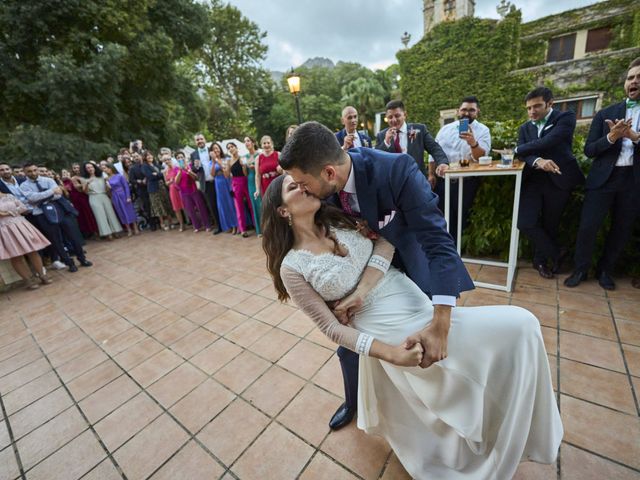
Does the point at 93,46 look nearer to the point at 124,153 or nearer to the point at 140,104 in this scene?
the point at 140,104

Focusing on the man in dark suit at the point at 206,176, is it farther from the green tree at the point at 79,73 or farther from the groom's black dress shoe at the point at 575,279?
the groom's black dress shoe at the point at 575,279

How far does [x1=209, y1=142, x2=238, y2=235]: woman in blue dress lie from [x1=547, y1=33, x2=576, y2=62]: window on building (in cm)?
2139

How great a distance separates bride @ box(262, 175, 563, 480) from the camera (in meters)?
1.20

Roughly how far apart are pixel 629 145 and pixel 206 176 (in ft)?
23.3

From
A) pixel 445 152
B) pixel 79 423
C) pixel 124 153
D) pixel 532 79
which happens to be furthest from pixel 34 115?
pixel 532 79

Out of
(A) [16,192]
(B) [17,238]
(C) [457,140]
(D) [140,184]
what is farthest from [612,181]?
(D) [140,184]

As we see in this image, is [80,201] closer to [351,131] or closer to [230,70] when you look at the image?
[351,131]

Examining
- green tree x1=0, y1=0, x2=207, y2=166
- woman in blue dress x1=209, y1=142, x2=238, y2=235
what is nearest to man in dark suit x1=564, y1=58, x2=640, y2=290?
woman in blue dress x1=209, y1=142, x2=238, y2=235

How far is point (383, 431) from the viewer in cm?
168

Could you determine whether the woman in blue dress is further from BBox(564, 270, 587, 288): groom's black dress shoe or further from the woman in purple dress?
BBox(564, 270, 587, 288): groom's black dress shoe

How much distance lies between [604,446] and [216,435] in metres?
2.27

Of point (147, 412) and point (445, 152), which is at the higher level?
point (445, 152)

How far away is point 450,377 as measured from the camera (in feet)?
4.08

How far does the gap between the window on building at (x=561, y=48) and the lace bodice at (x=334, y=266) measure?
2382 centimetres
